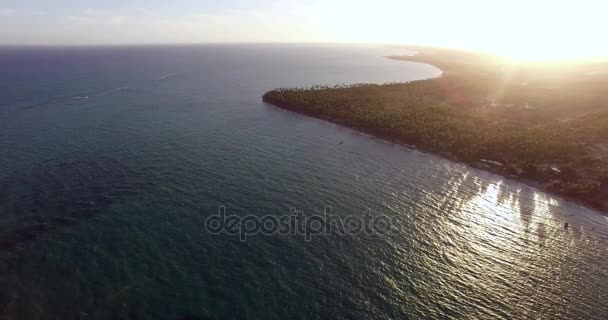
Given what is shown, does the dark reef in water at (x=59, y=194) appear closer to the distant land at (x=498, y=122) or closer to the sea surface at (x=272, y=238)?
the sea surface at (x=272, y=238)

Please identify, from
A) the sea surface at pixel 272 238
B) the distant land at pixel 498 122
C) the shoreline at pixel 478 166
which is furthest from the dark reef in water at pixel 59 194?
the distant land at pixel 498 122

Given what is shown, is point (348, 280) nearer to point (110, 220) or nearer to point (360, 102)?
point (110, 220)

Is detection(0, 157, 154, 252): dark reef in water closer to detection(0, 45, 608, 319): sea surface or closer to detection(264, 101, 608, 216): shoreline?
detection(0, 45, 608, 319): sea surface

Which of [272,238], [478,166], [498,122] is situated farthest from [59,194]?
[498,122]

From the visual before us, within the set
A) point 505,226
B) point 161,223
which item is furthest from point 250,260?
point 505,226

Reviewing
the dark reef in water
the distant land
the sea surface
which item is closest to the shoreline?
the distant land

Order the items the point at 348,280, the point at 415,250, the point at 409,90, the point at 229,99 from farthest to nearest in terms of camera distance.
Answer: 1. the point at 409,90
2. the point at 229,99
3. the point at 415,250
4. the point at 348,280

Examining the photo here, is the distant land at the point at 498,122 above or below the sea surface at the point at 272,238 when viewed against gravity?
above
